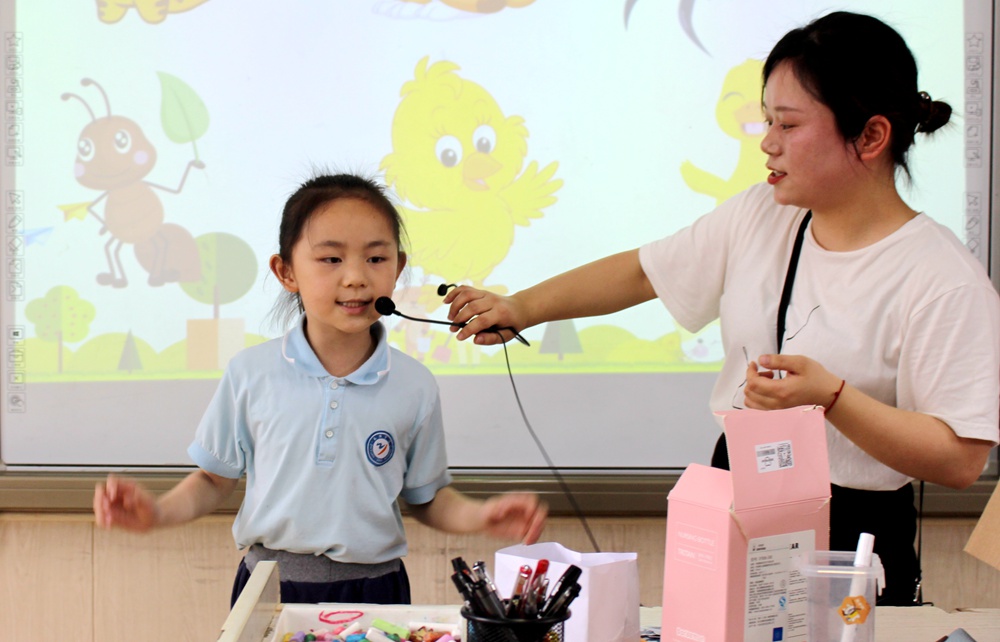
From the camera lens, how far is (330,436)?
149cm

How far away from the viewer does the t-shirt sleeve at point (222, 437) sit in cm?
153

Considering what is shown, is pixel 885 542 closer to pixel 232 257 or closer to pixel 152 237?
pixel 232 257

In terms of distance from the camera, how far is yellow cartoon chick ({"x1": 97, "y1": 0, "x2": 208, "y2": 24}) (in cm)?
222

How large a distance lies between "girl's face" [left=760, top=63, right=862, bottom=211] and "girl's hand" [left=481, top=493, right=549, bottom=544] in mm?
593

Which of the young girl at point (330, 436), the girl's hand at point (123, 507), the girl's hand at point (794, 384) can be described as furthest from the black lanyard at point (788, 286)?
the girl's hand at point (123, 507)

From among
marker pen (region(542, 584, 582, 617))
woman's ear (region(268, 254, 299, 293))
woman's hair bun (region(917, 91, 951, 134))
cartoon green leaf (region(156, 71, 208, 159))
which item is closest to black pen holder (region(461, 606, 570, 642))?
marker pen (region(542, 584, 582, 617))

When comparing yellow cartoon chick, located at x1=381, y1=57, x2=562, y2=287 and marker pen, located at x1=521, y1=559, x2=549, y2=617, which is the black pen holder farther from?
yellow cartoon chick, located at x1=381, y1=57, x2=562, y2=287

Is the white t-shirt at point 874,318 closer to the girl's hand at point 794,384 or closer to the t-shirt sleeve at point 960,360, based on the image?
the t-shirt sleeve at point 960,360

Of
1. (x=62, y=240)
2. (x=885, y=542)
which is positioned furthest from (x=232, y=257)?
(x=885, y=542)

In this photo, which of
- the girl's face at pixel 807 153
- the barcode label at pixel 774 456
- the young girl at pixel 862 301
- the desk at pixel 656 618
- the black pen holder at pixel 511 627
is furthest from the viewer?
the girl's face at pixel 807 153

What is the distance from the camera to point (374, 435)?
1510 millimetres

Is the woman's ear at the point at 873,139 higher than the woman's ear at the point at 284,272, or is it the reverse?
the woman's ear at the point at 873,139

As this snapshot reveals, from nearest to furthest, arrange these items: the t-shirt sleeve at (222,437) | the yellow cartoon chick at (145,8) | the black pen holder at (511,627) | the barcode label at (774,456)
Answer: the black pen holder at (511,627)
the barcode label at (774,456)
the t-shirt sleeve at (222,437)
the yellow cartoon chick at (145,8)

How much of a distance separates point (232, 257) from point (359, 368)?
85 cm
